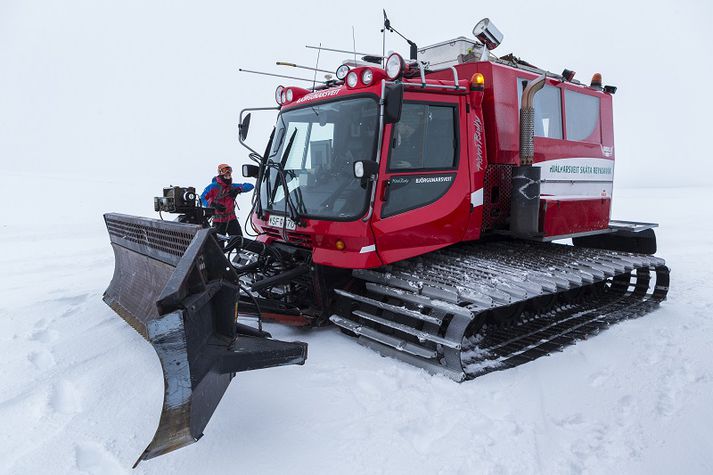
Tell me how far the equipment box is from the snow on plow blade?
340cm

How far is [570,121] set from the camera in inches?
219

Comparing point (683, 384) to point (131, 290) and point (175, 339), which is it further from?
point (131, 290)

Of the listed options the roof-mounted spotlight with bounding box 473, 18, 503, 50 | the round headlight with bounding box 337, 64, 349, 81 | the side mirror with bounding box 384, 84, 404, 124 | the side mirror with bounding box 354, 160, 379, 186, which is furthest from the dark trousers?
the roof-mounted spotlight with bounding box 473, 18, 503, 50

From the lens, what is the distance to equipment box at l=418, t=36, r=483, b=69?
5184mm

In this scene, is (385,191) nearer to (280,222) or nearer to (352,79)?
(352,79)

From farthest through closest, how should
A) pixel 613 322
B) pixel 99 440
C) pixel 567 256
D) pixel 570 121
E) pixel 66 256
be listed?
1. pixel 66 256
2. pixel 570 121
3. pixel 567 256
4. pixel 613 322
5. pixel 99 440

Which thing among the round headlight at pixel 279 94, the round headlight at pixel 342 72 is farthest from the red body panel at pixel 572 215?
the round headlight at pixel 279 94

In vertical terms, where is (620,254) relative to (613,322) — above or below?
above

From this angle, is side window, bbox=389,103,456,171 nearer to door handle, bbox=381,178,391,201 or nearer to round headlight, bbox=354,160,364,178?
door handle, bbox=381,178,391,201

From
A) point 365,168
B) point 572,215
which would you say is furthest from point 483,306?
point 572,215

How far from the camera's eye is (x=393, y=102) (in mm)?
3609

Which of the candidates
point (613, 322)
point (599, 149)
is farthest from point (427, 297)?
point (599, 149)

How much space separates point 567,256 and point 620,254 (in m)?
0.92

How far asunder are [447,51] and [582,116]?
Answer: 1.77 meters
